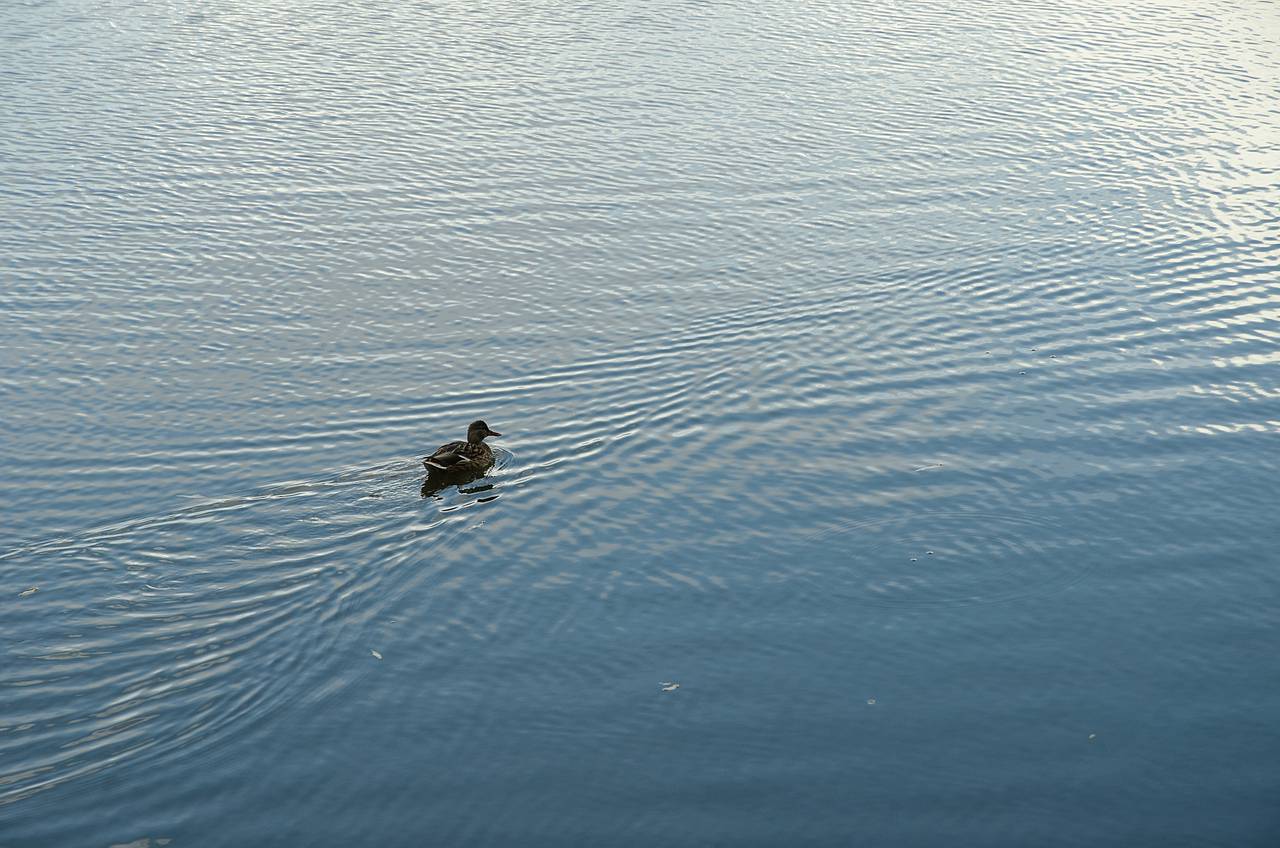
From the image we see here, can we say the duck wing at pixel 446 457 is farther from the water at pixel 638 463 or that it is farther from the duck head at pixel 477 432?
the duck head at pixel 477 432

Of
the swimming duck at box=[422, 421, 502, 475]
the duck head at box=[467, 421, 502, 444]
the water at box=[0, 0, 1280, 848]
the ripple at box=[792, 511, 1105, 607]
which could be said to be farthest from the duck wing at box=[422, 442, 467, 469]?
the ripple at box=[792, 511, 1105, 607]

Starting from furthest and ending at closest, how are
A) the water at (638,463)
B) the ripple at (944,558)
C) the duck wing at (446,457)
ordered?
the duck wing at (446,457) < the ripple at (944,558) < the water at (638,463)

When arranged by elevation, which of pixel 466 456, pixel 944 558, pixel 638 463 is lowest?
pixel 944 558

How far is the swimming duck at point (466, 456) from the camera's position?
15164 mm

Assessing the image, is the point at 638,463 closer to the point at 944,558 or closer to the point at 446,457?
the point at 446,457

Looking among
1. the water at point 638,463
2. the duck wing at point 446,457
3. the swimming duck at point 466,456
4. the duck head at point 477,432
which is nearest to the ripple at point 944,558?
the water at point 638,463

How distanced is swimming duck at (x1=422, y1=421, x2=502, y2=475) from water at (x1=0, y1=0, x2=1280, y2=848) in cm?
33

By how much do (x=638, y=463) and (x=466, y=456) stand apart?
211 cm

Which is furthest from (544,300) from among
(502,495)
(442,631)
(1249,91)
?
(1249,91)

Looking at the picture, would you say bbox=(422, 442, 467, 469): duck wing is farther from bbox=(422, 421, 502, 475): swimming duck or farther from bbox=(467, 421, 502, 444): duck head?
bbox=(467, 421, 502, 444): duck head

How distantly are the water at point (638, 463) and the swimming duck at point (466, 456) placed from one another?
13.0 inches

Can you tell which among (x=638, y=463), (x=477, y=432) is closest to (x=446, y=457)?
(x=477, y=432)

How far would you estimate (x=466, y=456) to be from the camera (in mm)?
15445

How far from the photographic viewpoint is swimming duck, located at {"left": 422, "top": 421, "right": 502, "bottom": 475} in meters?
15.2
